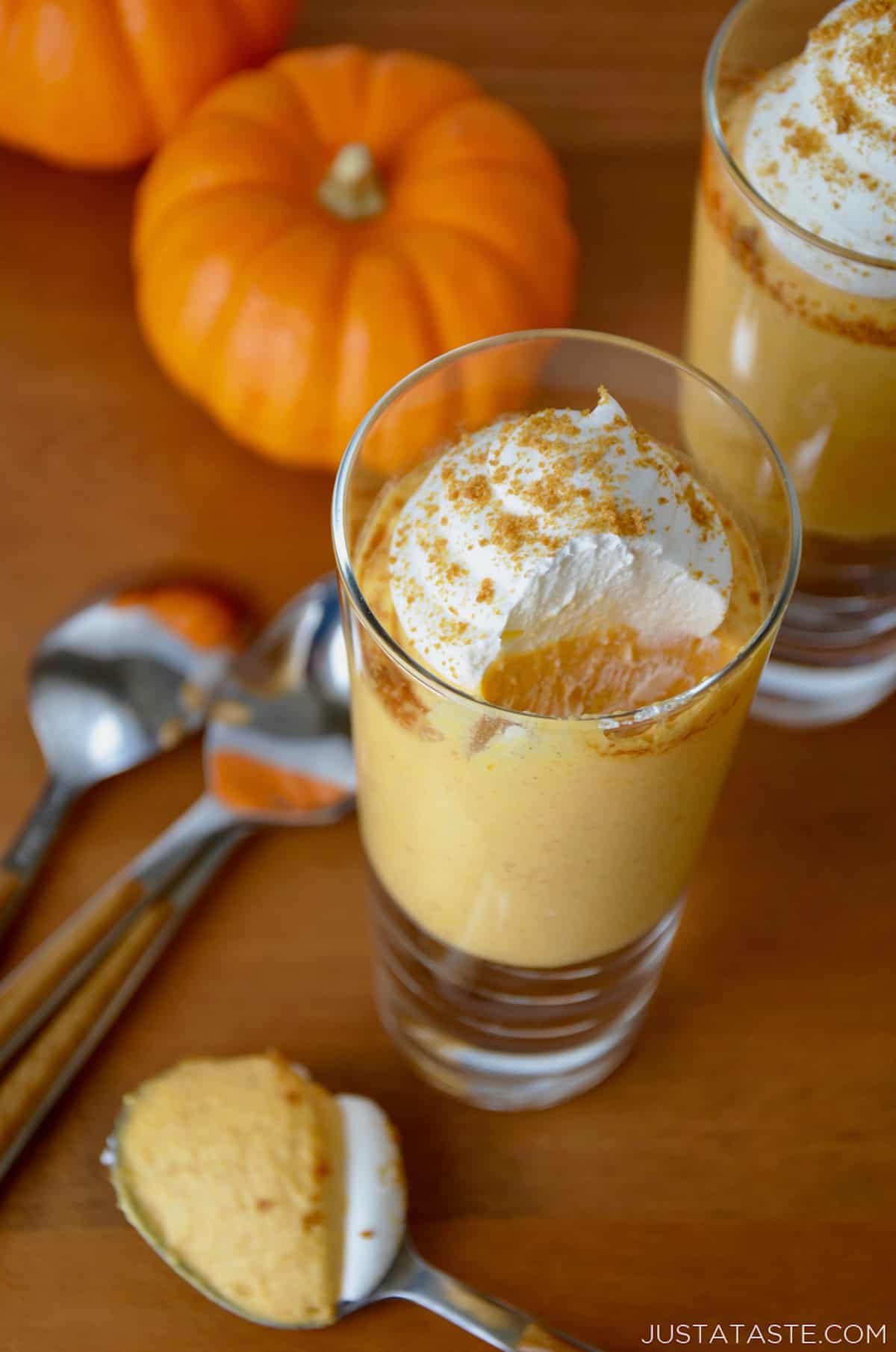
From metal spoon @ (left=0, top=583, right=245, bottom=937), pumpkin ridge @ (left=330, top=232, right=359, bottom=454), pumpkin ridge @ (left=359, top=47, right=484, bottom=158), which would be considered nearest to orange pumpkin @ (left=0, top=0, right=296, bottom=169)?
pumpkin ridge @ (left=359, top=47, right=484, bottom=158)

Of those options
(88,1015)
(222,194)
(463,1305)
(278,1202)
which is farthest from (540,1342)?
(222,194)

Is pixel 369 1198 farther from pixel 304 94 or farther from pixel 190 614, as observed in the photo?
pixel 304 94

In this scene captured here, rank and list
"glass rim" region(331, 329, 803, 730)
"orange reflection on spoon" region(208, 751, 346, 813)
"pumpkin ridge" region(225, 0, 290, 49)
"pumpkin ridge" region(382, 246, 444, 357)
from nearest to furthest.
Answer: "glass rim" region(331, 329, 803, 730) < "orange reflection on spoon" region(208, 751, 346, 813) < "pumpkin ridge" region(382, 246, 444, 357) < "pumpkin ridge" region(225, 0, 290, 49)

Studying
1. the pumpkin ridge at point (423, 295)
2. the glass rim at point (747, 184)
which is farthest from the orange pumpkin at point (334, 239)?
the glass rim at point (747, 184)

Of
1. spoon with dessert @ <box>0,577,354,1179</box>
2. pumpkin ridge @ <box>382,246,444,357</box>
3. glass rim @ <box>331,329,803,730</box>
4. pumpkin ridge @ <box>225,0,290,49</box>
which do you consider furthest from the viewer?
pumpkin ridge @ <box>225,0,290,49</box>

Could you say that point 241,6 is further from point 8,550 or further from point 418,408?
point 418,408

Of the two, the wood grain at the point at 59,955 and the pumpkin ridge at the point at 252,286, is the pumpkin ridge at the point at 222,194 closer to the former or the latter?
the pumpkin ridge at the point at 252,286

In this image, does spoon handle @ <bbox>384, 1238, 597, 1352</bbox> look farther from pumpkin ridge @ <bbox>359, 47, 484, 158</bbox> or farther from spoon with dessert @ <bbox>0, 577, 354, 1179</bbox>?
pumpkin ridge @ <bbox>359, 47, 484, 158</bbox>

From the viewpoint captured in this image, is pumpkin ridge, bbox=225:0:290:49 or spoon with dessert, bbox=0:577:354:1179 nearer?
spoon with dessert, bbox=0:577:354:1179
